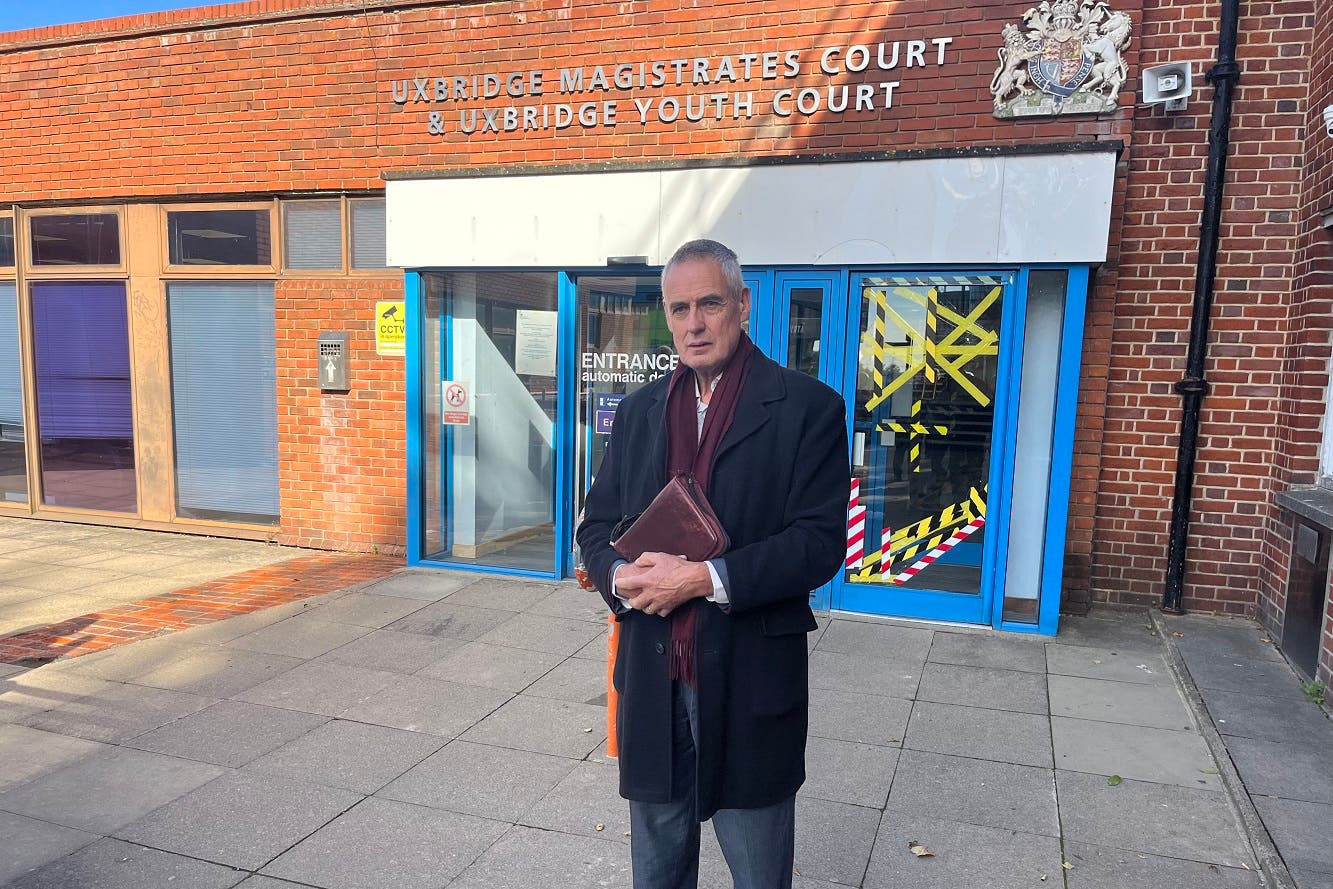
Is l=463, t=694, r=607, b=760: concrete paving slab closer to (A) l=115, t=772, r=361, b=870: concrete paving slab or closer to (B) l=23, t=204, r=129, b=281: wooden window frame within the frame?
(A) l=115, t=772, r=361, b=870: concrete paving slab

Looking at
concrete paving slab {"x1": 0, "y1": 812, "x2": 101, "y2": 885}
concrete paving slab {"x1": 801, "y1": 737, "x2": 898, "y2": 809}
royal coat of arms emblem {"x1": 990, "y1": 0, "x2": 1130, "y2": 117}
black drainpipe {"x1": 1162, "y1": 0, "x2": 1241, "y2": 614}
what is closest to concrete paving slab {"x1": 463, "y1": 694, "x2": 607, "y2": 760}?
concrete paving slab {"x1": 801, "y1": 737, "x2": 898, "y2": 809}

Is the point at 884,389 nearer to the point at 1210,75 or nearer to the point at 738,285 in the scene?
the point at 1210,75

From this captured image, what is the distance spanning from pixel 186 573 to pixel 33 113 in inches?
196

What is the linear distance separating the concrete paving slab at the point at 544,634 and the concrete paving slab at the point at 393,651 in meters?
0.29

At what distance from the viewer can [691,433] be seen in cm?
225

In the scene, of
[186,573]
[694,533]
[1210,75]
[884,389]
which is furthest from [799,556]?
[186,573]

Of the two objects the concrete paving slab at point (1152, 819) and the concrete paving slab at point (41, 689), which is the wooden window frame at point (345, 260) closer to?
the concrete paving slab at point (41, 689)

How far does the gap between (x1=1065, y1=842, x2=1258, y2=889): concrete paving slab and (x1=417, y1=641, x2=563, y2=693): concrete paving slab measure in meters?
2.77

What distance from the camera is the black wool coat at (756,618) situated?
6.84ft

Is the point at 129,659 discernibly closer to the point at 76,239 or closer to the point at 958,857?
the point at 958,857

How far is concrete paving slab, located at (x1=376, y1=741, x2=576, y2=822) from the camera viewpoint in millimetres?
3469

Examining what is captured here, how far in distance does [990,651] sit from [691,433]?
3.90 meters

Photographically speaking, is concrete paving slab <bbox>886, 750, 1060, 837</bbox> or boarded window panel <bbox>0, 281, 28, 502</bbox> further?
boarded window panel <bbox>0, 281, 28, 502</bbox>

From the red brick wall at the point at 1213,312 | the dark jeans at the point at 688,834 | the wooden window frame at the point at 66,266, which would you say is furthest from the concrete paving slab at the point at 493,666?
the wooden window frame at the point at 66,266
